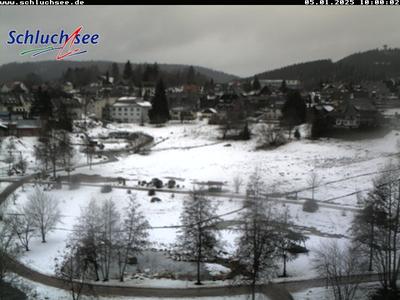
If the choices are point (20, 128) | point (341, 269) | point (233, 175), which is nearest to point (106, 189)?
point (233, 175)

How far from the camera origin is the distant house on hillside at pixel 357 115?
1828 inches

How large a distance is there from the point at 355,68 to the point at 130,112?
43.3 meters

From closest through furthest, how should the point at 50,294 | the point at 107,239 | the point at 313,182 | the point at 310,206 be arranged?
the point at 50,294
the point at 107,239
the point at 310,206
the point at 313,182

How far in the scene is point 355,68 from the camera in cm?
7850

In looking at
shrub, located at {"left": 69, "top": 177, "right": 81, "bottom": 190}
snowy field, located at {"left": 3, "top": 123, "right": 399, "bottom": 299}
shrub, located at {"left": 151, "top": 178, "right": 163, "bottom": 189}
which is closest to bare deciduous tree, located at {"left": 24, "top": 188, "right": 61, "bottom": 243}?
snowy field, located at {"left": 3, "top": 123, "right": 399, "bottom": 299}

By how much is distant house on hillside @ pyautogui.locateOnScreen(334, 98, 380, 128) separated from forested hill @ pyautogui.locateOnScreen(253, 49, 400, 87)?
724 centimetres

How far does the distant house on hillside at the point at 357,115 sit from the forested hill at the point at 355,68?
23.8ft

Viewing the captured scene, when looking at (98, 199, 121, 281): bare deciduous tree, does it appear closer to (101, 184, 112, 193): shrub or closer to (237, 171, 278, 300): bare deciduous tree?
(237, 171, 278, 300): bare deciduous tree

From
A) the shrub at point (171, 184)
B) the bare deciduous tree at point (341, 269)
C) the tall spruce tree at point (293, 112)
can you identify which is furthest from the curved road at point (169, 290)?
the tall spruce tree at point (293, 112)

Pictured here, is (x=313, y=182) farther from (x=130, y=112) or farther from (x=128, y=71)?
(x=128, y=71)

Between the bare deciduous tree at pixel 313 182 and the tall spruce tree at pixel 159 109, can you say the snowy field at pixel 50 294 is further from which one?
the tall spruce tree at pixel 159 109

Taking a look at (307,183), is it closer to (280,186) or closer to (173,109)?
(280,186)

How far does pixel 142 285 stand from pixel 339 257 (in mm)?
8329

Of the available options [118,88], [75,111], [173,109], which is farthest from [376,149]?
[118,88]
